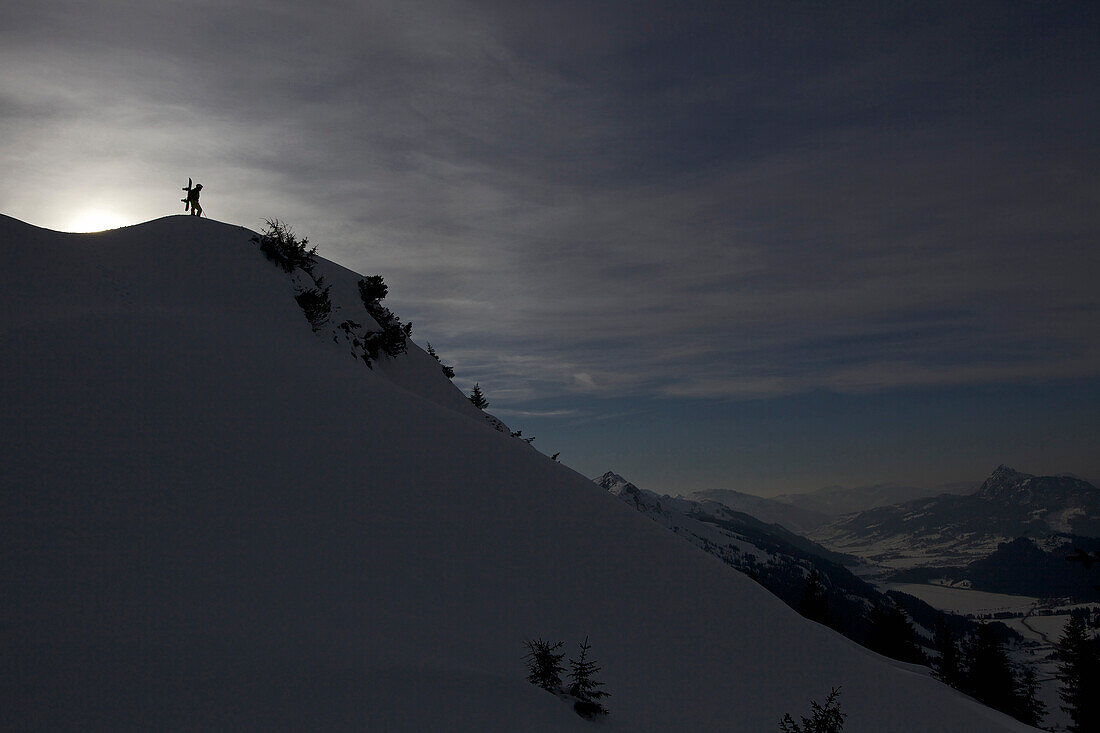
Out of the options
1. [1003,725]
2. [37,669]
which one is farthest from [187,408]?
[1003,725]

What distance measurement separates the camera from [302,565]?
447 inches

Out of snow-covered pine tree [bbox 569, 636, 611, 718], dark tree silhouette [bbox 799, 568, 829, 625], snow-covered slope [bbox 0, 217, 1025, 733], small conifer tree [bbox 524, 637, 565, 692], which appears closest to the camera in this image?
snow-covered slope [bbox 0, 217, 1025, 733]

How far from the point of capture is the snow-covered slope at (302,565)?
26.8ft

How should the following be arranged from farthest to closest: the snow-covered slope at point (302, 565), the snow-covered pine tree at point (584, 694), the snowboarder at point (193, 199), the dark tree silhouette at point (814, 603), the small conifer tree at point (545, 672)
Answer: the dark tree silhouette at point (814, 603), the snowboarder at point (193, 199), the small conifer tree at point (545, 672), the snow-covered pine tree at point (584, 694), the snow-covered slope at point (302, 565)

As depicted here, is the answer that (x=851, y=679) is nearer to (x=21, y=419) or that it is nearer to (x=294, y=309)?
(x=21, y=419)

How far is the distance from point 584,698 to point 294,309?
28.9 meters

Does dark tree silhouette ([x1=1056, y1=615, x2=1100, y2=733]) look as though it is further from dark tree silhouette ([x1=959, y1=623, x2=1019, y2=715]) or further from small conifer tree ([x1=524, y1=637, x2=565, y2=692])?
small conifer tree ([x1=524, y1=637, x2=565, y2=692])

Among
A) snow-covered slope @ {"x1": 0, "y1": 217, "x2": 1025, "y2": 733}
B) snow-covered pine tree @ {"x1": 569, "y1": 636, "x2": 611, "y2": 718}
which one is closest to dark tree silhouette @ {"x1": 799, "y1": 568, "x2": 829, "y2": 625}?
snow-covered slope @ {"x1": 0, "y1": 217, "x2": 1025, "y2": 733}

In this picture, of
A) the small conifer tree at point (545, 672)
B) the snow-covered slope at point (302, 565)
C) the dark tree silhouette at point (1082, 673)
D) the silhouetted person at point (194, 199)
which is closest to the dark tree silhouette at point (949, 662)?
the dark tree silhouette at point (1082, 673)

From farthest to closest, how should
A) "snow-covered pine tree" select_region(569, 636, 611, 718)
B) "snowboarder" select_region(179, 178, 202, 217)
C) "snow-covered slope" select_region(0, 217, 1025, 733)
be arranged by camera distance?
"snowboarder" select_region(179, 178, 202, 217) → "snow-covered pine tree" select_region(569, 636, 611, 718) → "snow-covered slope" select_region(0, 217, 1025, 733)

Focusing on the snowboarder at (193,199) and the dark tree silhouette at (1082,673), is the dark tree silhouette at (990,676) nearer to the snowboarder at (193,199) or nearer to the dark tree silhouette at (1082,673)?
the dark tree silhouette at (1082,673)

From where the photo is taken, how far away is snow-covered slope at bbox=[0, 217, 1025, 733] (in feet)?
26.8

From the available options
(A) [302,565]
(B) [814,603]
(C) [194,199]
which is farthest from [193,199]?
(B) [814,603]

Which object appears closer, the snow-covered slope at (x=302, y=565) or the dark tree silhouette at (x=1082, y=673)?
the snow-covered slope at (x=302, y=565)
